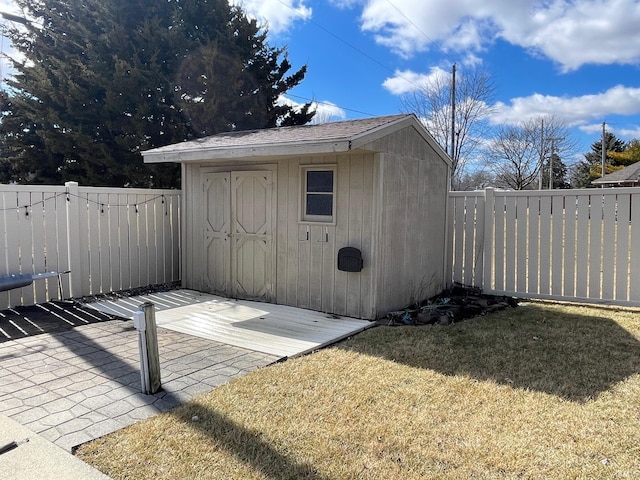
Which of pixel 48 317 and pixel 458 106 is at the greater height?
pixel 458 106

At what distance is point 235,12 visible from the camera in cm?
1413

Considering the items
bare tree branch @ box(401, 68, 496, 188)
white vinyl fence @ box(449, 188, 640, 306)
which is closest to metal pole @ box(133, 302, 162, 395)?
white vinyl fence @ box(449, 188, 640, 306)

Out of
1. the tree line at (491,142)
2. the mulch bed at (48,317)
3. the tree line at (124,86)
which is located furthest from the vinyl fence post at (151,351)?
the tree line at (491,142)

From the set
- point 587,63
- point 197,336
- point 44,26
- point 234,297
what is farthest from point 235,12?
point 587,63

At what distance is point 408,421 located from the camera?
2838 mm

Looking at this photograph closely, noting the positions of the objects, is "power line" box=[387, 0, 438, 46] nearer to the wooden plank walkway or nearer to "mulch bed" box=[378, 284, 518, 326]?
"mulch bed" box=[378, 284, 518, 326]

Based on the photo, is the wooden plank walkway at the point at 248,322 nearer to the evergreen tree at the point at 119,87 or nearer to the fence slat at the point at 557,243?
the fence slat at the point at 557,243

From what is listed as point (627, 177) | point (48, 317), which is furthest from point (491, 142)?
point (48, 317)

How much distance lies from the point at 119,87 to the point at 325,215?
9.29 m

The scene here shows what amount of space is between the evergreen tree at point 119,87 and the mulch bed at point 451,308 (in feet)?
29.0

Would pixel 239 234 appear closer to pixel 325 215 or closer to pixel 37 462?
pixel 325 215

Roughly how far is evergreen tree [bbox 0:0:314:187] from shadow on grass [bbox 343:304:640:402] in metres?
9.74

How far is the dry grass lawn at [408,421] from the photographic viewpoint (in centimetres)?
233

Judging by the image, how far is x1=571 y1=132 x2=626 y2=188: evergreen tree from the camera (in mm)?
33500
